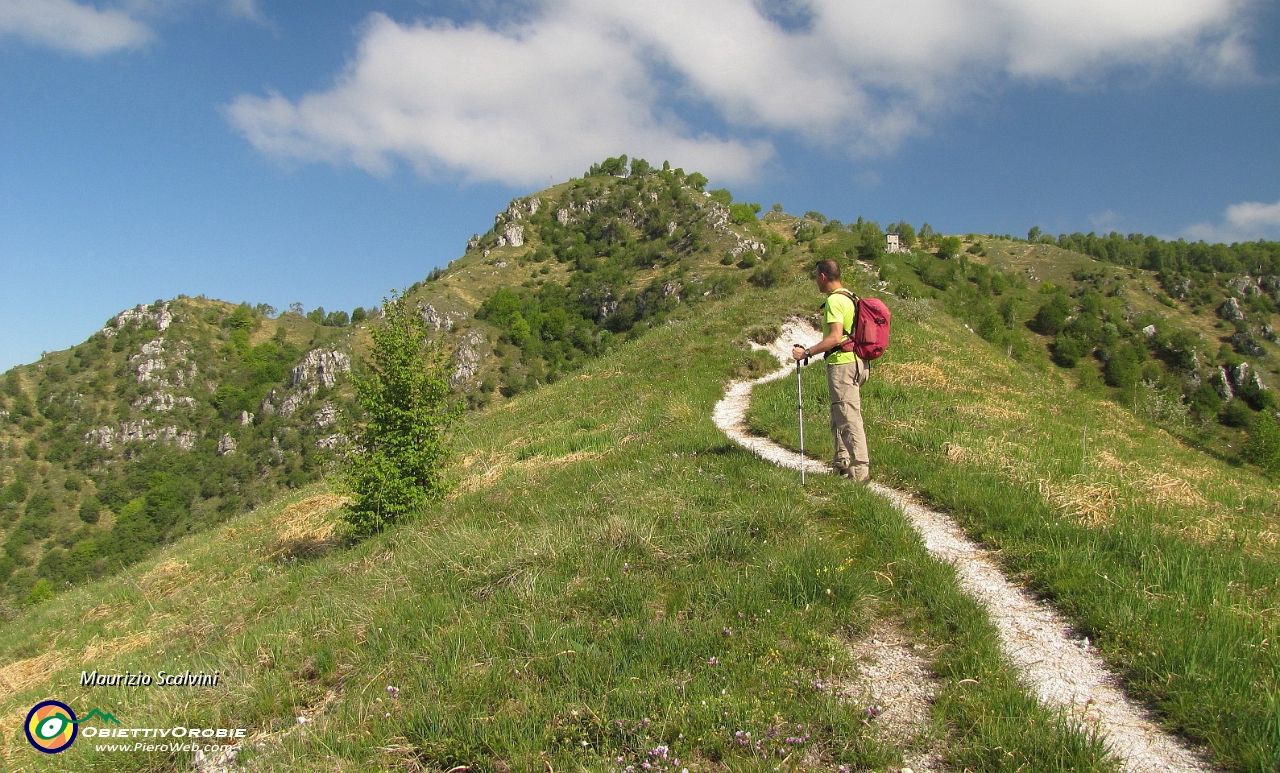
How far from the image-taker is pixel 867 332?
820 centimetres

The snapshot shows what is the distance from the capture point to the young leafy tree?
11102 mm

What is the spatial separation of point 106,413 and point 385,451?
173126mm

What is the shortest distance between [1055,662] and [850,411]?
14.3 feet

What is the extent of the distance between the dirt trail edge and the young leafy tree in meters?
8.00

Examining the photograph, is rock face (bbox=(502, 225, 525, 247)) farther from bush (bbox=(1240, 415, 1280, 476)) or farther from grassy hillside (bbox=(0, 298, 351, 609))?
bush (bbox=(1240, 415, 1280, 476))

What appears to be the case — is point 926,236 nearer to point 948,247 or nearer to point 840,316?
point 948,247

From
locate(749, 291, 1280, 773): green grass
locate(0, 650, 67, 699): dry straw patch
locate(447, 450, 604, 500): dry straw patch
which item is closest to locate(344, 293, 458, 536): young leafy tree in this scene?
locate(447, 450, 604, 500): dry straw patch

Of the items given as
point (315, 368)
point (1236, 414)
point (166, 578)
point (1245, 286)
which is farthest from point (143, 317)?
point (1245, 286)

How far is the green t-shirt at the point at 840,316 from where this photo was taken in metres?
8.30

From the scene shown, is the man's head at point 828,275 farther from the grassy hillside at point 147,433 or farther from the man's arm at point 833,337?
the grassy hillside at point 147,433

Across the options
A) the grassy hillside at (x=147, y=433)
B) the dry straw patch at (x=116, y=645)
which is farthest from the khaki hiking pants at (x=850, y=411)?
the grassy hillside at (x=147, y=433)

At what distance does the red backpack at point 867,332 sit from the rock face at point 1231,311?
17517 centimetres

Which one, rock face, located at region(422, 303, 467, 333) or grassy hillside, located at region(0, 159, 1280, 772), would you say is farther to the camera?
rock face, located at region(422, 303, 467, 333)

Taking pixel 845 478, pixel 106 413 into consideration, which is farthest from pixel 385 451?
pixel 106 413
